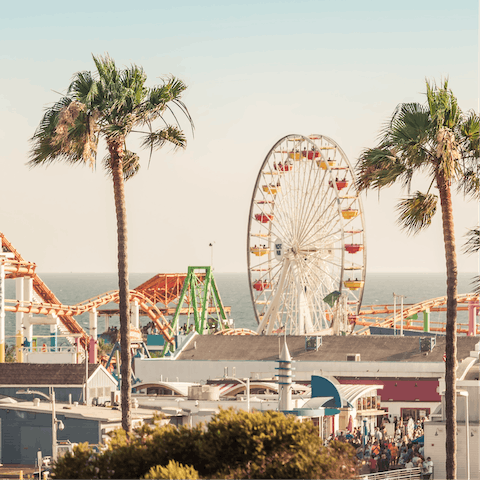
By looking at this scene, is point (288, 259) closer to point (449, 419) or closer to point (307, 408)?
point (307, 408)

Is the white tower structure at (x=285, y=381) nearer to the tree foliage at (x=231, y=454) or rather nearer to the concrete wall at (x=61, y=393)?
the concrete wall at (x=61, y=393)

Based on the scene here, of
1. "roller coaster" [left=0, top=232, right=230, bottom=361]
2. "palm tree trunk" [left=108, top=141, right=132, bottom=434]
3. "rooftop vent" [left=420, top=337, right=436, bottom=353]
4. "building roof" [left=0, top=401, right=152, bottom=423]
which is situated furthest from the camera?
"roller coaster" [left=0, top=232, right=230, bottom=361]

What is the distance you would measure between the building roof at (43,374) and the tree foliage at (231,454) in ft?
90.9

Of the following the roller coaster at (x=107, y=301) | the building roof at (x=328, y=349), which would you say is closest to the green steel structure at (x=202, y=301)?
the roller coaster at (x=107, y=301)

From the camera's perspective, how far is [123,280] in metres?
24.3

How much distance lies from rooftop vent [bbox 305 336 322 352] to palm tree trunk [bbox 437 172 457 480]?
31.9m

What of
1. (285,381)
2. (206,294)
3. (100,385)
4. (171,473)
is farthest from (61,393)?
(206,294)

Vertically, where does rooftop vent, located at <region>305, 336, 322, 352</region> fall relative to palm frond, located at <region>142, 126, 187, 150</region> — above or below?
below

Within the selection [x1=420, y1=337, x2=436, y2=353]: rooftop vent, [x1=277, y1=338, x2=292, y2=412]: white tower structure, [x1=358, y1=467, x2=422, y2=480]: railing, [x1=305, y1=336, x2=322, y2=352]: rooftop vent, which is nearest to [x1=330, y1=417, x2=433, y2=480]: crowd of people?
[x1=358, y1=467, x2=422, y2=480]: railing

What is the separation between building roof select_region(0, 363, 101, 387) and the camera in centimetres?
4456

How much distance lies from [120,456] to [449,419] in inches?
329

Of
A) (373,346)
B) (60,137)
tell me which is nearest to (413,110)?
(60,137)

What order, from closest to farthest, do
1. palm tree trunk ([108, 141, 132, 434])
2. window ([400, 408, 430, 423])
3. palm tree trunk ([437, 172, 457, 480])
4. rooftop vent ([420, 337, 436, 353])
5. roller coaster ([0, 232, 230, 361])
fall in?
palm tree trunk ([437, 172, 457, 480]) → palm tree trunk ([108, 141, 132, 434]) → window ([400, 408, 430, 423]) → rooftop vent ([420, 337, 436, 353]) → roller coaster ([0, 232, 230, 361])

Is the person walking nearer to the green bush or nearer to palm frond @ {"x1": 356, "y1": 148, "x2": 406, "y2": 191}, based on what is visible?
palm frond @ {"x1": 356, "y1": 148, "x2": 406, "y2": 191}
